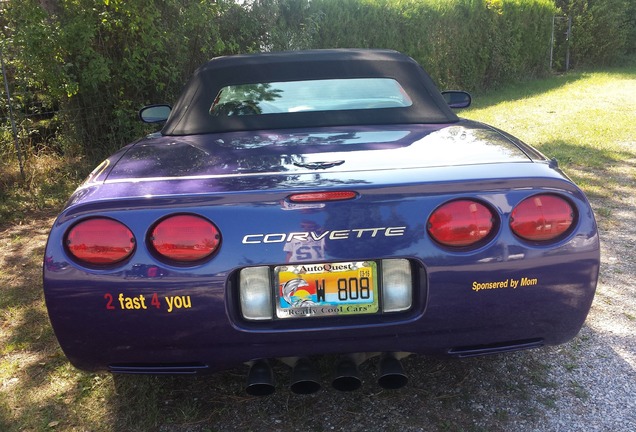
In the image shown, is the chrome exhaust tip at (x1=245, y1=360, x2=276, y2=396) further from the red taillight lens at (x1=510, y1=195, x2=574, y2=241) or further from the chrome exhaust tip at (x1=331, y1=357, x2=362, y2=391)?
the red taillight lens at (x1=510, y1=195, x2=574, y2=241)

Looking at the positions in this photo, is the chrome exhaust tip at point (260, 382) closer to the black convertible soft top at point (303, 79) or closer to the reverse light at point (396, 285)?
the reverse light at point (396, 285)

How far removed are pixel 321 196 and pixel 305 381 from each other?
2.26ft

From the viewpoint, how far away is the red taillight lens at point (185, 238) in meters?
1.93

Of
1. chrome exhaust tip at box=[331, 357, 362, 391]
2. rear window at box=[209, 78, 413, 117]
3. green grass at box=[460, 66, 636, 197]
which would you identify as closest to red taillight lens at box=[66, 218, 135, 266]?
chrome exhaust tip at box=[331, 357, 362, 391]

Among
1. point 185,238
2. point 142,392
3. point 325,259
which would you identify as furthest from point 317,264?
point 142,392

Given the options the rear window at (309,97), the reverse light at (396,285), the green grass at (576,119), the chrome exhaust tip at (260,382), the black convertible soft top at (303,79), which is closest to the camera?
the reverse light at (396,285)

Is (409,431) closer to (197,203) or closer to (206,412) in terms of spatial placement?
(206,412)

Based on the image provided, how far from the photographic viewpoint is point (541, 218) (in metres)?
2.03

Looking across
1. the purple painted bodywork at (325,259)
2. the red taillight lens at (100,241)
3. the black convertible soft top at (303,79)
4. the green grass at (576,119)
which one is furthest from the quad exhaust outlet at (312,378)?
the green grass at (576,119)

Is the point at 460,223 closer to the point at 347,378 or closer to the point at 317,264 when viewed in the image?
the point at 317,264

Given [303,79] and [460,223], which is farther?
[303,79]

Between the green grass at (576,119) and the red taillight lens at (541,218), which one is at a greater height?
the red taillight lens at (541,218)

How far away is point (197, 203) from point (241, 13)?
7.40 metres

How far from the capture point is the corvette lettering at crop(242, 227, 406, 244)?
188 cm
